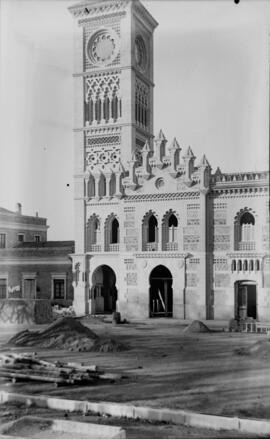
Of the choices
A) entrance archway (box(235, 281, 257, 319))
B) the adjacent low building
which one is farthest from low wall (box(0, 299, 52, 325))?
entrance archway (box(235, 281, 257, 319))

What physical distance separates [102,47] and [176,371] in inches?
194

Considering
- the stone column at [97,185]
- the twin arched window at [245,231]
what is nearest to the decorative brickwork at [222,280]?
the twin arched window at [245,231]

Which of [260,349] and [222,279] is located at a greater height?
[222,279]

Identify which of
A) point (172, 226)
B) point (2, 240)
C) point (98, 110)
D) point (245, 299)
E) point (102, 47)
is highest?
point (102, 47)

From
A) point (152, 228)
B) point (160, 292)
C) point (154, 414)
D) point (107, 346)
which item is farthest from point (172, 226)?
point (154, 414)

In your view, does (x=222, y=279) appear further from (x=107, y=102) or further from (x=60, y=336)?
(x=107, y=102)

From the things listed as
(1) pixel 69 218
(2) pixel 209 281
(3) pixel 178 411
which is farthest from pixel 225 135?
(3) pixel 178 411

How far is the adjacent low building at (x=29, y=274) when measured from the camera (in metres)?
8.92

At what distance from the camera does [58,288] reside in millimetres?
9180

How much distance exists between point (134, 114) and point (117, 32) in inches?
49.1

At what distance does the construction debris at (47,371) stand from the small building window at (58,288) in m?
1.18

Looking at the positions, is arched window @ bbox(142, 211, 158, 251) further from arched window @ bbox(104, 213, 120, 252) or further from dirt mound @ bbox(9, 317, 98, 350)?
dirt mound @ bbox(9, 317, 98, 350)

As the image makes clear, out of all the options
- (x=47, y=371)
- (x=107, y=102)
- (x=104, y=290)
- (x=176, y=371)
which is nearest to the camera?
(x=176, y=371)

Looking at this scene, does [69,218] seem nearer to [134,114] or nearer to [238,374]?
[134,114]
